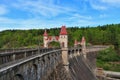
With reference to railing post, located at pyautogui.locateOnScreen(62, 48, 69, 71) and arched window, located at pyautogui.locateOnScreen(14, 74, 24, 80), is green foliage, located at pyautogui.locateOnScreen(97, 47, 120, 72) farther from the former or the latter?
arched window, located at pyautogui.locateOnScreen(14, 74, 24, 80)

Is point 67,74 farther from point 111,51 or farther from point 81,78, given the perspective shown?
point 111,51

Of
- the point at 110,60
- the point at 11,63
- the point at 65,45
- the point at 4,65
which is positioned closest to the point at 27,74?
the point at 11,63

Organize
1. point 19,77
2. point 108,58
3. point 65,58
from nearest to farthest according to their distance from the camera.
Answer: point 19,77
point 65,58
point 108,58

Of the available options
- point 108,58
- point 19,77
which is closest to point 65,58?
point 19,77

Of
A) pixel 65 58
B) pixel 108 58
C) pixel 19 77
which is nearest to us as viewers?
Result: pixel 19 77

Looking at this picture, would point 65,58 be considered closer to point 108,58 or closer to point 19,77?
point 19,77

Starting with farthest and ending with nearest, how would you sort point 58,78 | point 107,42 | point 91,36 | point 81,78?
point 91,36, point 107,42, point 81,78, point 58,78

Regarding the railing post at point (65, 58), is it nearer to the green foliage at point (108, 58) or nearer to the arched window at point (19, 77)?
the arched window at point (19, 77)

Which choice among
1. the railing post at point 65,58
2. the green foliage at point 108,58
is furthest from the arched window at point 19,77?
the green foliage at point 108,58

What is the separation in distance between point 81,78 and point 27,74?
26146 mm

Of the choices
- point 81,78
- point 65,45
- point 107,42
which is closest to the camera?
point 81,78

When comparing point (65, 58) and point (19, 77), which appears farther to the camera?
point (65, 58)

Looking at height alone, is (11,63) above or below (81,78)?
above

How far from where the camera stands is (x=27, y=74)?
15281 millimetres
